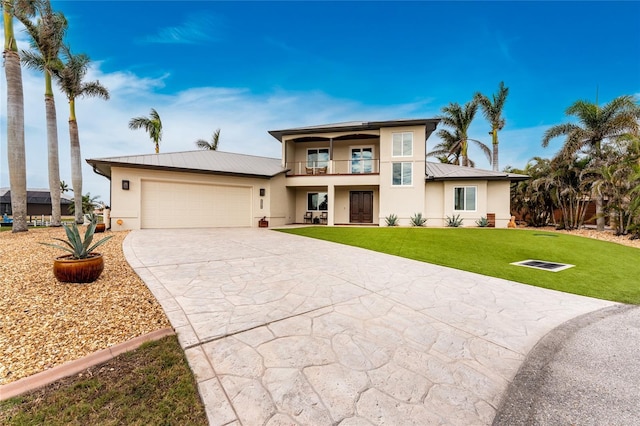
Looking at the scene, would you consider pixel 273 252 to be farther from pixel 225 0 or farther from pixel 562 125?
pixel 562 125

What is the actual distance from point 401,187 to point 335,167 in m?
5.12

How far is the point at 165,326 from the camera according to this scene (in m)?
3.04

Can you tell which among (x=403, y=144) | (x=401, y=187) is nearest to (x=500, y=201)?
(x=401, y=187)

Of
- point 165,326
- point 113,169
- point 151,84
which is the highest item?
point 151,84

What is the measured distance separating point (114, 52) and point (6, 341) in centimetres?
1732

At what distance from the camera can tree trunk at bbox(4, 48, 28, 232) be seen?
10.0m

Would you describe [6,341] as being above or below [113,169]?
below

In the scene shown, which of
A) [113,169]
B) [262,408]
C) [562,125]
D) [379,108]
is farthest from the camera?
[379,108]

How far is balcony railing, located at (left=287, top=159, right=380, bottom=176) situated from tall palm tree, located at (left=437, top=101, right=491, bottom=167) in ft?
32.2

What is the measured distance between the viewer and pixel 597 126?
46.2ft

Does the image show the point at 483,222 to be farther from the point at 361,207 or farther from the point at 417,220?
the point at 361,207

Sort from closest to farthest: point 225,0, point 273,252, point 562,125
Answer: point 273,252 < point 225,0 < point 562,125

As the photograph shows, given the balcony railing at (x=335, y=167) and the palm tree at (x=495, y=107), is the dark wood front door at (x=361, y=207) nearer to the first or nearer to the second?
the balcony railing at (x=335, y=167)

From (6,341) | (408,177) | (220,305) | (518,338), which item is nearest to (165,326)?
(220,305)
